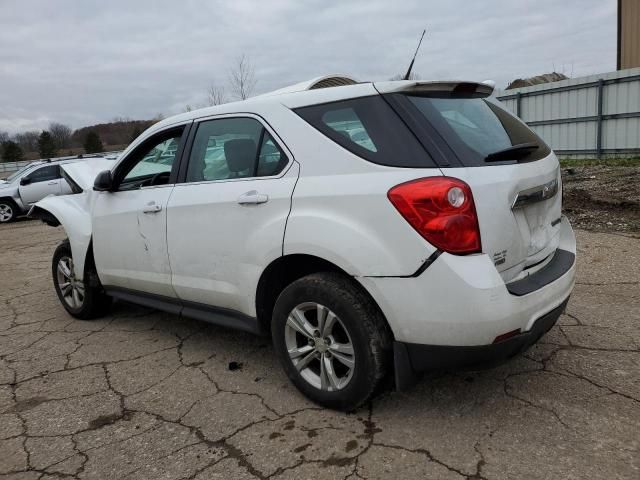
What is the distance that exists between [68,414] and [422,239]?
2.29 meters

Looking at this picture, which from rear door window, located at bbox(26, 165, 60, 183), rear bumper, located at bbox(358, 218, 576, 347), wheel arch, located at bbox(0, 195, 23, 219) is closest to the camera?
rear bumper, located at bbox(358, 218, 576, 347)

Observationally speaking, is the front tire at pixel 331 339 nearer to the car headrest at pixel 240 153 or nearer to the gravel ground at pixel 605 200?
the car headrest at pixel 240 153

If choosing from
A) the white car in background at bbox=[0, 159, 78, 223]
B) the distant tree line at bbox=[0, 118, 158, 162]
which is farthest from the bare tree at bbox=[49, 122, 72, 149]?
the white car in background at bbox=[0, 159, 78, 223]

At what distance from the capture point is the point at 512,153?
2652 mm

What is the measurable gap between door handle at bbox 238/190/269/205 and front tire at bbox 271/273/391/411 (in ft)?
1.64

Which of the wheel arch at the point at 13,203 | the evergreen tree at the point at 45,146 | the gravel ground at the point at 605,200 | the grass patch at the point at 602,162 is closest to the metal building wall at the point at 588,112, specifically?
the grass patch at the point at 602,162

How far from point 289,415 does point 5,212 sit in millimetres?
15085

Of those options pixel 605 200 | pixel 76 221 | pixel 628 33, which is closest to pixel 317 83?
pixel 76 221

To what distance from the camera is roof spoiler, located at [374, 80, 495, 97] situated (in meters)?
2.64

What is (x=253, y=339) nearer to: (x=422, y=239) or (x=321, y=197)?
(x=321, y=197)

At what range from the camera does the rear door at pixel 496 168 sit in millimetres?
2416

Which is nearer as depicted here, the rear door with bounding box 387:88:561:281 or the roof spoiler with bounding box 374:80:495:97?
the rear door with bounding box 387:88:561:281

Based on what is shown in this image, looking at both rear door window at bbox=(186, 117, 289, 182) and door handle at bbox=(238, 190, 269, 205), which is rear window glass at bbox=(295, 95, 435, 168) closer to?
rear door window at bbox=(186, 117, 289, 182)

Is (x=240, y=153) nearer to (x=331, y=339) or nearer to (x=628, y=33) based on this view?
(x=331, y=339)
